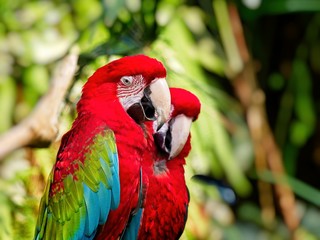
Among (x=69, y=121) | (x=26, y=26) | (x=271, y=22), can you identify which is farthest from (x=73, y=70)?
(x=271, y=22)

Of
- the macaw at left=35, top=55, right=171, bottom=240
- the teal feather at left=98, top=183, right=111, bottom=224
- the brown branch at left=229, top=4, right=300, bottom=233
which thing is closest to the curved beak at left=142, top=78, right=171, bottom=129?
the macaw at left=35, top=55, right=171, bottom=240

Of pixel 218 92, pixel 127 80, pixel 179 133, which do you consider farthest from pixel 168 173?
pixel 218 92

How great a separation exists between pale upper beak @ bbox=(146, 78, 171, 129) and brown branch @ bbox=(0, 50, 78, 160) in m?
0.37

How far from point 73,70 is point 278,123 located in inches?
59.6

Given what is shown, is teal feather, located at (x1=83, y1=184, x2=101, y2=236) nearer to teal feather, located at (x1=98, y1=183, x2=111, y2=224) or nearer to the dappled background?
teal feather, located at (x1=98, y1=183, x2=111, y2=224)

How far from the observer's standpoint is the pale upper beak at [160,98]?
1104mm

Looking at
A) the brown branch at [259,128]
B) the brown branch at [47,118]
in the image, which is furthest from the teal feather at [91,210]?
the brown branch at [259,128]

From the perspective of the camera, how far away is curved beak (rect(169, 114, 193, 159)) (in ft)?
3.90

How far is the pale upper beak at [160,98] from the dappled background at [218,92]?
39cm

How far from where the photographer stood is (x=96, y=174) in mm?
1134

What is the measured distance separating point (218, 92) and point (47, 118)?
89 cm

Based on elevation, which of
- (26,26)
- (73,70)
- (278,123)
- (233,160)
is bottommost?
(278,123)

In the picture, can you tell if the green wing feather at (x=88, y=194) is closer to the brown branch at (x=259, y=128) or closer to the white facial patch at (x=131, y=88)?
the white facial patch at (x=131, y=88)

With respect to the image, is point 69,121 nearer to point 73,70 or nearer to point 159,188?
point 73,70
